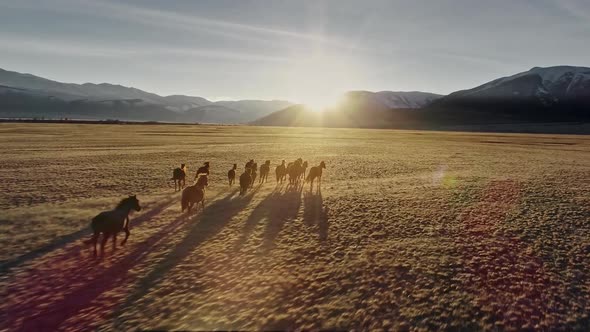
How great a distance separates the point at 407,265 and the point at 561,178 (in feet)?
75.2

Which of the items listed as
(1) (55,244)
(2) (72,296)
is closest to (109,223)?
(2) (72,296)

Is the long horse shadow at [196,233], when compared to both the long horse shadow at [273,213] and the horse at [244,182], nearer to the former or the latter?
the horse at [244,182]

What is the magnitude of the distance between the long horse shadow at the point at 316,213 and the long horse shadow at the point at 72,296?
20.9ft

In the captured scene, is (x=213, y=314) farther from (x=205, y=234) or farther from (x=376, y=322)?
(x=205, y=234)

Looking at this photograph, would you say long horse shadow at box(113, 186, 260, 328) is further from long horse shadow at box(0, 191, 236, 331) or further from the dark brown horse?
the dark brown horse

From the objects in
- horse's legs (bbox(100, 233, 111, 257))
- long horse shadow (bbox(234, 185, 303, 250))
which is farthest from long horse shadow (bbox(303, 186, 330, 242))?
horse's legs (bbox(100, 233, 111, 257))

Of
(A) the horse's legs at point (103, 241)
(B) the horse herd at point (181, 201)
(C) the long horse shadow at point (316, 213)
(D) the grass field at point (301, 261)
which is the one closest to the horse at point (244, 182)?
(B) the horse herd at point (181, 201)

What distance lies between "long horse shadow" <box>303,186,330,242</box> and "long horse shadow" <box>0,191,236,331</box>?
6364 millimetres

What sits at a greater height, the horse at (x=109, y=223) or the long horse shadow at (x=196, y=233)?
the horse at (x=109, y=223)

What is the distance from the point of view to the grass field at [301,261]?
7.52 meters

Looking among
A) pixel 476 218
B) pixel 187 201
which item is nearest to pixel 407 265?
pixel 476 218

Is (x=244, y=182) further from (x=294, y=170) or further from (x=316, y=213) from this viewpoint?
(x=316, y=213)

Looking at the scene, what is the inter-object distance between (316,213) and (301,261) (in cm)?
526

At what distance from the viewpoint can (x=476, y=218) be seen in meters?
14.7
